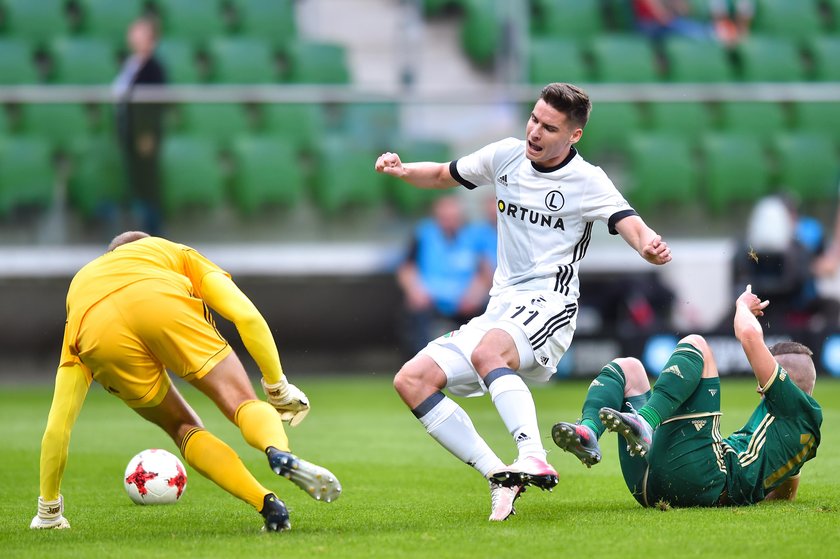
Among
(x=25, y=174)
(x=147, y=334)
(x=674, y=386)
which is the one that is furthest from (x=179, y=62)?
(x=674, y=386)

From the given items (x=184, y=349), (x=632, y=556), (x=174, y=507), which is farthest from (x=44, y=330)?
(x=632, y=556)

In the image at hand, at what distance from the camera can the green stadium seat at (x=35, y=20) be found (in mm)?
15680

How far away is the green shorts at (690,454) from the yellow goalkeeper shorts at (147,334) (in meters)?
1.97

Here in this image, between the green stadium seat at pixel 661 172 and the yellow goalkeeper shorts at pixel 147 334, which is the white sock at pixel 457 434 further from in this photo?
the green stadium seat at pixel 661 172

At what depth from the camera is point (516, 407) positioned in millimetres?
5969

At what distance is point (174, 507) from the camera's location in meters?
6.73

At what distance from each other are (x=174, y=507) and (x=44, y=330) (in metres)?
8.05

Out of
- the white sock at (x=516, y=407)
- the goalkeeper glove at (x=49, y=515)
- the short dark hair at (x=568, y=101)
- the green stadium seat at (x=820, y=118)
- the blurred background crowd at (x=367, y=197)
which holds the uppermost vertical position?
the short dark hair at (x=568, y=101)

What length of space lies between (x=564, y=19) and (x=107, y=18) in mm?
6025

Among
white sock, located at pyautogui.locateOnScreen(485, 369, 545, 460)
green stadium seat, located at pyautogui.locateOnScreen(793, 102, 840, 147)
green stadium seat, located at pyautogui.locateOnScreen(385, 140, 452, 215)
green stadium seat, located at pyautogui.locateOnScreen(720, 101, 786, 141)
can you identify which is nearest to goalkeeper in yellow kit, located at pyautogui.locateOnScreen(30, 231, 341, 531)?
white sock, located at pyautogui.locateOnScreen(485, 369, 545, 460)

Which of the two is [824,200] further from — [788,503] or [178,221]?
[788,503]

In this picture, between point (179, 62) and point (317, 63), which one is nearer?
point (179, 62)

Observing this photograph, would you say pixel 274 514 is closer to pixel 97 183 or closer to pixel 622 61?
pixel 97 183

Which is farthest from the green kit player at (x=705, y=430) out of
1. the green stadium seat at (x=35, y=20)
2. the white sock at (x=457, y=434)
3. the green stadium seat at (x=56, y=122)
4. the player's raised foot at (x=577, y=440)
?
the green stadium seat at (x=35, y=20)
